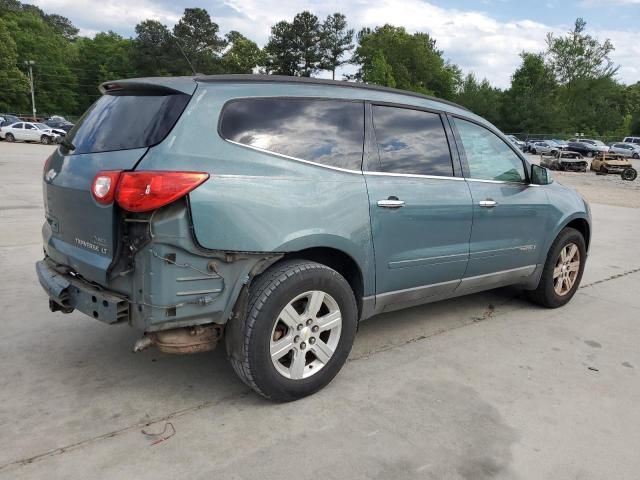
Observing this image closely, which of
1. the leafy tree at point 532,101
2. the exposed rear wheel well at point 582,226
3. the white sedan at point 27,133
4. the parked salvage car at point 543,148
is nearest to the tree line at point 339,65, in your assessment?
the leafy tree at point 532,101

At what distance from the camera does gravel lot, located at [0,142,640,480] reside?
2553 mm

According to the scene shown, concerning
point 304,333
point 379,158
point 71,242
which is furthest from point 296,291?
point 71,242

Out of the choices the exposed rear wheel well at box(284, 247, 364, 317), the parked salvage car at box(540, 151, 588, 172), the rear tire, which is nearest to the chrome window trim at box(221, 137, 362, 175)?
the exposed rear wheel well at box(284, 247, 364, 317)

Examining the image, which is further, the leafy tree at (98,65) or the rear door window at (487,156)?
the leafy tree at (98,65)

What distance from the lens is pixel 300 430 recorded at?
2.82 metres

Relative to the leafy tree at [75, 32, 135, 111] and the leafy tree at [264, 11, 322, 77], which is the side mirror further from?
the leafy tree at [75, 32, 135, 111]

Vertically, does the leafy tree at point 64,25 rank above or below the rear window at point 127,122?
above

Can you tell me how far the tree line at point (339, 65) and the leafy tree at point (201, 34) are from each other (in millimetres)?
151

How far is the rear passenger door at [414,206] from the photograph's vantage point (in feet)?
11.2

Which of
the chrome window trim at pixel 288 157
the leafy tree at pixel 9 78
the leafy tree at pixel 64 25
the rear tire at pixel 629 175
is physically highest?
the leafy tree at pixel 64 25

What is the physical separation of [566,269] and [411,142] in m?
2.41

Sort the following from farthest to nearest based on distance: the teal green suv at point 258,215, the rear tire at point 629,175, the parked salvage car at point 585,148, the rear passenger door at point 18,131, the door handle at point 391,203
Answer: the parked salvage car at point 585,148 → the rear passenger door at point 18,131 → the rear tire at point 629,175 → the door handle at point 391,203 → the teal green suv at point 258,215

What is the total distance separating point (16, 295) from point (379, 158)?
11.4 ft

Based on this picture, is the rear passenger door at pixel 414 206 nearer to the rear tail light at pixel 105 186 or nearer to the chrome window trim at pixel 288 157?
the chrome window trim at pixel 288 157
